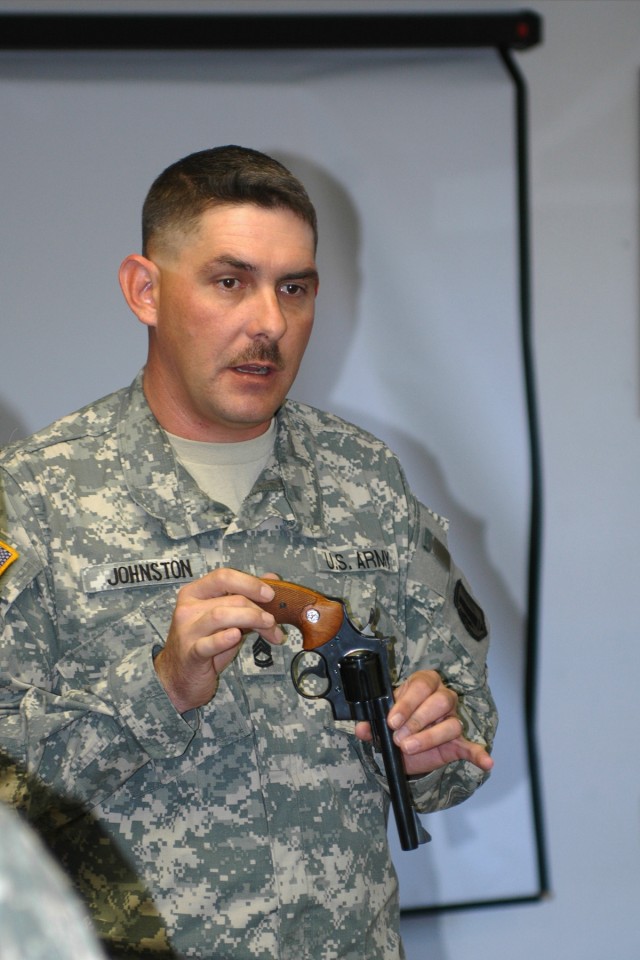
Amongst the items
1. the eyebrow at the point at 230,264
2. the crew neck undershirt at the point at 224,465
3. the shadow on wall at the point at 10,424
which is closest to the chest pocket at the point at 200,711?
the crew neck undershirt at the point at 224,465

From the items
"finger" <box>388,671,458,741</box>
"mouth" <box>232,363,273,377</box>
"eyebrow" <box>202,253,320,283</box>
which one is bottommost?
"finger" <box>388,671,458,741</box>

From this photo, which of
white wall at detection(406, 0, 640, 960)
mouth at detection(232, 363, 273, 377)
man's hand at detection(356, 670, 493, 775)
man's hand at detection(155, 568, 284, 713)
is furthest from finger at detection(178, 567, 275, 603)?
white wall at detection(406, 0, 640, 960)

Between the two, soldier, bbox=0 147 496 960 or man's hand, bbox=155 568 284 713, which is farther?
soldier, bbox=0 147 496 960

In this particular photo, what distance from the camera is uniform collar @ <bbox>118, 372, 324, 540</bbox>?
4.73ft

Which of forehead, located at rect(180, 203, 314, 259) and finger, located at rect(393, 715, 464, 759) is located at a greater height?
forehead, located at rect(180, 203, 314, 259)

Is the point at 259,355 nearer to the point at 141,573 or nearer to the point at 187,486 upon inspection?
the point at 187,486

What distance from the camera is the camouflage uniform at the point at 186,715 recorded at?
129cm

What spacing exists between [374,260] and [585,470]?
687 millimetres

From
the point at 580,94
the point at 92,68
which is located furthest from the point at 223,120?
the point at 580,94

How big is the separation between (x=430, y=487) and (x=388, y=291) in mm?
447

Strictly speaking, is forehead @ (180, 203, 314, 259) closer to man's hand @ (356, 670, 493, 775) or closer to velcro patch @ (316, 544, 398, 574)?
velcro patch @ (316, 544, 398, 574)

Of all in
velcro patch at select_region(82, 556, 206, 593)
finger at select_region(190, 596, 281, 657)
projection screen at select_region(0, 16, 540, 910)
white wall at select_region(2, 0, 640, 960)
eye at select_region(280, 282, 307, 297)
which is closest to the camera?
finger at select_region(190, 596, 281, 657)

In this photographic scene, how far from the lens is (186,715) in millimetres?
1301

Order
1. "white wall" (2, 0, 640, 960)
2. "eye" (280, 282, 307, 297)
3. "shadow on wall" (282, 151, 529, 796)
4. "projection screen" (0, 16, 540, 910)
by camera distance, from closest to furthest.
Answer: "eye" (280, 282, 307, 297) → "projection screen" (0, 16, 540, 910) → "shadow on wall" (282, 151, 529, 796) → "white wall" (2, 0, 640, 960)
